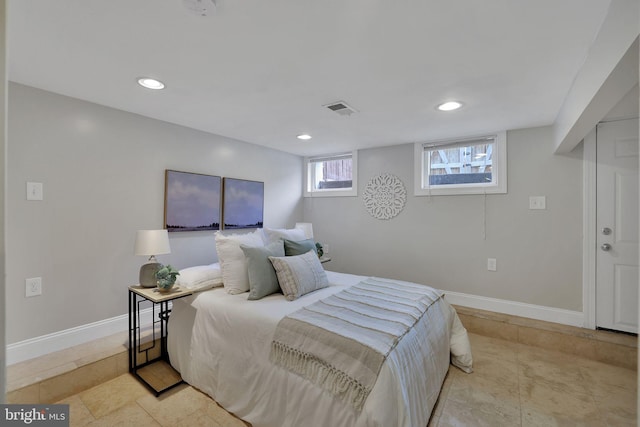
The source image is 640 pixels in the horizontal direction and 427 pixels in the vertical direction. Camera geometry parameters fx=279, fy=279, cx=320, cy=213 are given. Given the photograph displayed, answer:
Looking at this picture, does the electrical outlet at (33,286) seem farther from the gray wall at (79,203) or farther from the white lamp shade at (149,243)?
the white lamp shade at (149,243)

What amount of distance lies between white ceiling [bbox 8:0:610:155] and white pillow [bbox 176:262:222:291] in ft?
4.72

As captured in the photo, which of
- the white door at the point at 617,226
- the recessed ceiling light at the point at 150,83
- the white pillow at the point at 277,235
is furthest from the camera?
the white pillow at the point at 277,235

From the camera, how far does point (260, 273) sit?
7.01 ft

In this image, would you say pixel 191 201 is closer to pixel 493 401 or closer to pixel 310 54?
pixel 310 54

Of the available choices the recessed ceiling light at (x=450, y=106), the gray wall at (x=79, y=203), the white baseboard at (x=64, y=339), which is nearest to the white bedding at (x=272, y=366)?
the white baseboard at (x=64, y=339)

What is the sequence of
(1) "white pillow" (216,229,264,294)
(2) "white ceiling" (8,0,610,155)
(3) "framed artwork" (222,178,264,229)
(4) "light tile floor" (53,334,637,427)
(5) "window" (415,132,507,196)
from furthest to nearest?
(3) "framed artwork" (222,178,264,229)
(5) "window" (415,132,507,196)
(1) "white pillow" (216,229,264,294)
(4) "light tile floor" (53,334,637,427)
(2) "white ceiling" (8,0,610,155)

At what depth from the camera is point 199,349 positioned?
6.72 ft

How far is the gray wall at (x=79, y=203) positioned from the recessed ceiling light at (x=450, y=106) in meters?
2.57

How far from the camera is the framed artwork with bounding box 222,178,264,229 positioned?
3424mm

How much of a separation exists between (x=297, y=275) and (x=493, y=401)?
1.61m

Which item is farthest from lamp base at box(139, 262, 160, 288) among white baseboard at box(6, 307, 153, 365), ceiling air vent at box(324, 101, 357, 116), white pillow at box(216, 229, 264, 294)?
ceiling air vent at box(324, 101, 357, 116)

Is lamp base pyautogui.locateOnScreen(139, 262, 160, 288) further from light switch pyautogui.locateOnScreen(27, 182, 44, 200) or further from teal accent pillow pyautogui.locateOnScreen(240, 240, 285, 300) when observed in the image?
light switch pyautogui.locateOnScreen(27, 182, 44, 200)

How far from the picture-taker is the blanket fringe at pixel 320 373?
1.33 meters

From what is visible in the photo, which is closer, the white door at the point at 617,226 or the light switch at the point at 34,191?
the light switch at the point at 34,191
